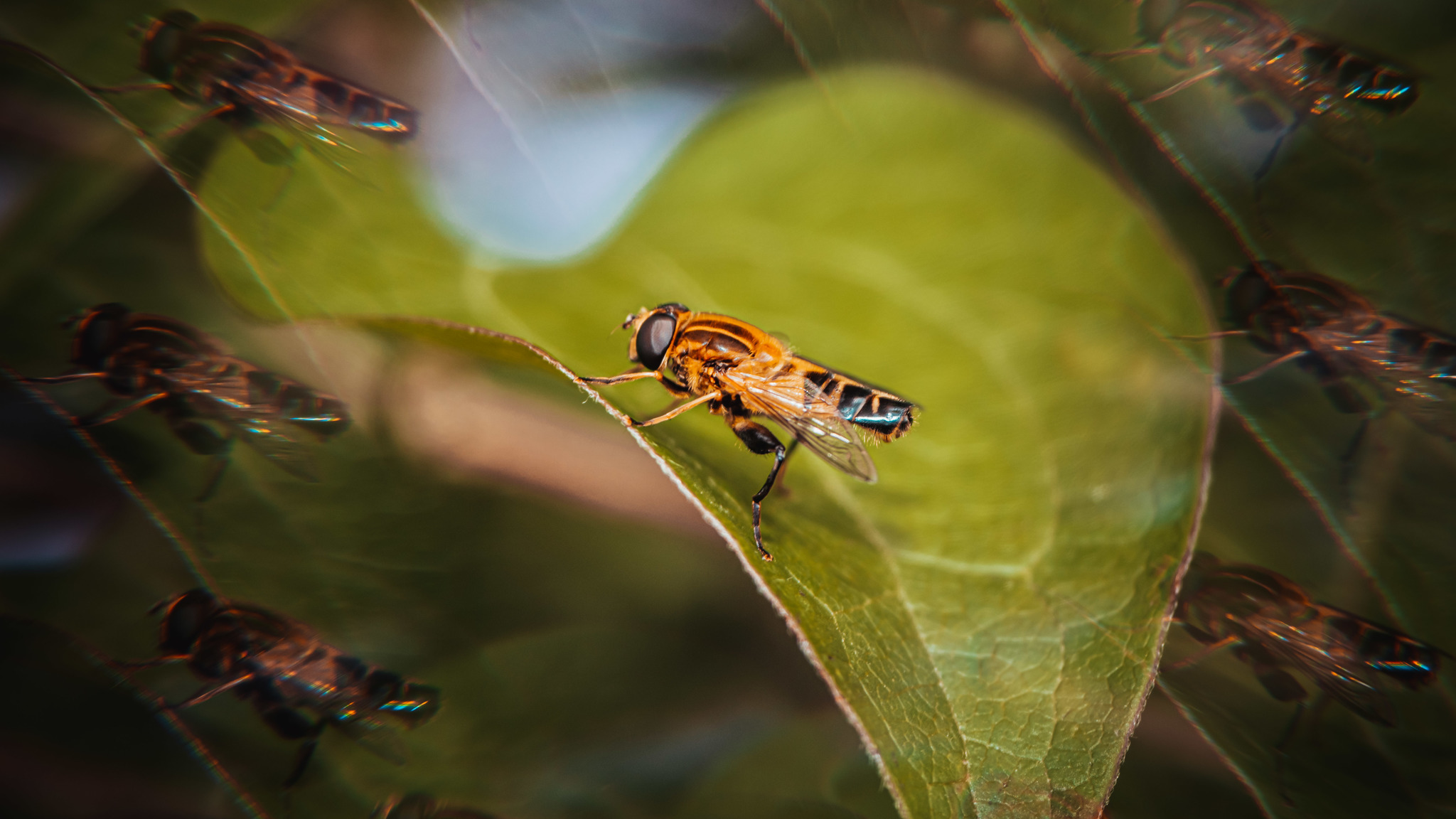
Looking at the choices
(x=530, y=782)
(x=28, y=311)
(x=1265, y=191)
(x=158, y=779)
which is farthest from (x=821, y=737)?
(x=28, y=311)

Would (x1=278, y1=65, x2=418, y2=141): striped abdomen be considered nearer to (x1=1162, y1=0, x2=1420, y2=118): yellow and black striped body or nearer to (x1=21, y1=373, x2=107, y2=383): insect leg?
(x1=21, y1=373, x2=107, y2=383): insect leg

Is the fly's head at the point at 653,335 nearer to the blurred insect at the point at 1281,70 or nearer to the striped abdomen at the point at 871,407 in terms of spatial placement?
the striped abdomen at the point at 871,407

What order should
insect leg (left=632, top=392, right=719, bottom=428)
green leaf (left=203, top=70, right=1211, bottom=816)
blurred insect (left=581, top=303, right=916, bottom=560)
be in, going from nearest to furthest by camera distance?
green leaf (left=203, top=70, right=1211, bottom=816) → insect leg (left=632, top=392, right=719, bottom=428) → blurred insect (left=581, top=303, right=916, bottom=560)

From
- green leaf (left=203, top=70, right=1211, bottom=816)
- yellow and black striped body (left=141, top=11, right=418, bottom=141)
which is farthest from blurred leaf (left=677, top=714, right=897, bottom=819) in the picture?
yellow and black striped body (left=141, top=11, right=418, bottom=141)

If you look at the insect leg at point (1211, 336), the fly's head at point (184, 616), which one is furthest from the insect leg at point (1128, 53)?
the fly's head at point (184, 616)

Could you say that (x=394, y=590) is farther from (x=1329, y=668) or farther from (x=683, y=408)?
(x=1329, y=668)

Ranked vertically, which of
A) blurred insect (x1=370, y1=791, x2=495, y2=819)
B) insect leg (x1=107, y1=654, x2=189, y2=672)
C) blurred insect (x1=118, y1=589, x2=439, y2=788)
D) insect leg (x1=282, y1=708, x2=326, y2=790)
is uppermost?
insect leg (x1=107, y1=654, x2=189, y2=672)

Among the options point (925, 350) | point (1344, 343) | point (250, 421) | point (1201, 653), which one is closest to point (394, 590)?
point (250, 421)
